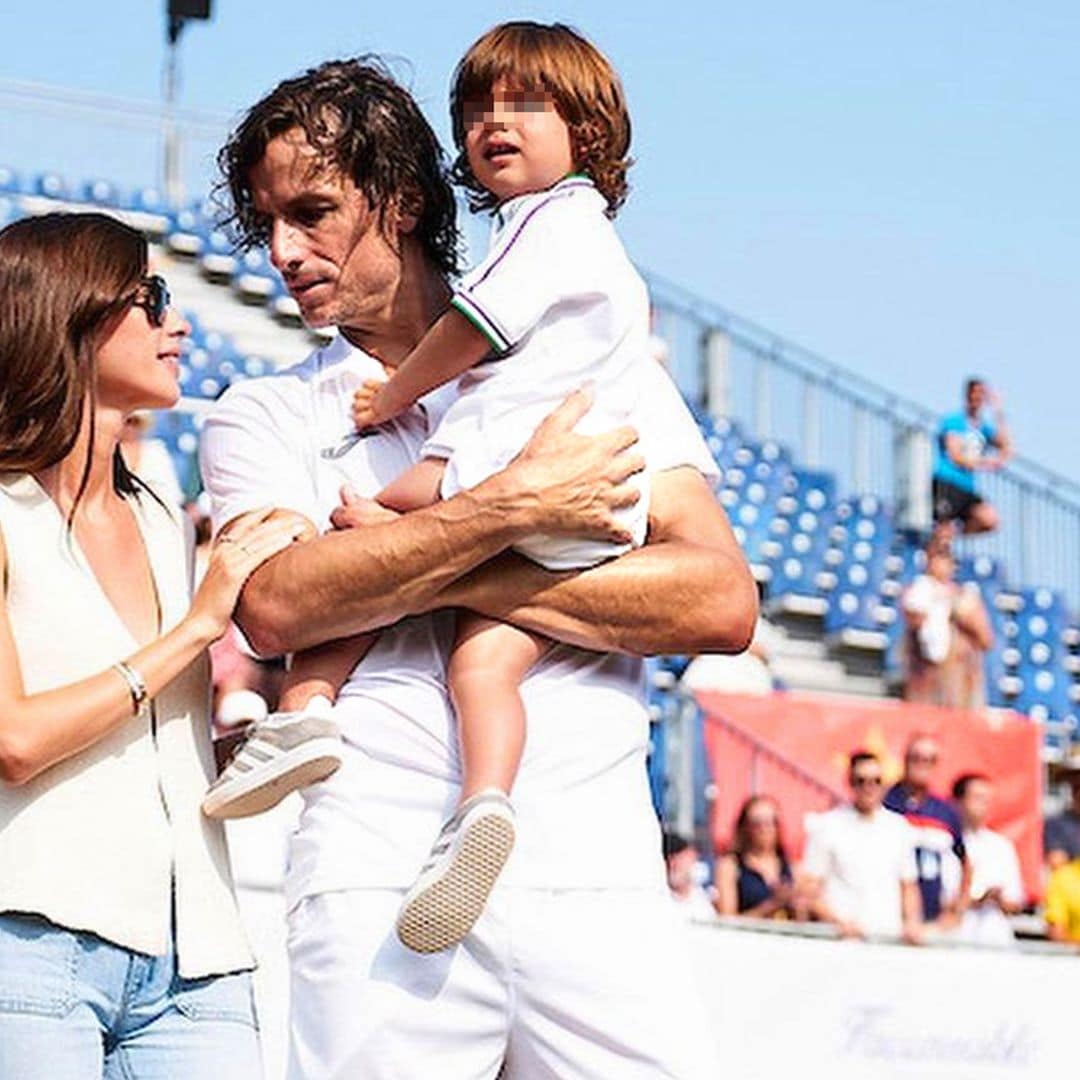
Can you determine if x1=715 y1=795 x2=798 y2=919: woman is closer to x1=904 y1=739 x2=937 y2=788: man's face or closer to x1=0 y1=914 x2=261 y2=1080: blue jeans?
x1=904 y1=739 x2=937 y2=788: man's face

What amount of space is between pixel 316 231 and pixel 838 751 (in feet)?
29.2

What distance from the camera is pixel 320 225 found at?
3.53m

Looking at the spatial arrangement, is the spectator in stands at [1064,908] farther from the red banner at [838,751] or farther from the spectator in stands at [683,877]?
the spectator in stands at [683,877]

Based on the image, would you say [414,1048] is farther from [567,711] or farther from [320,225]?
[320,225]

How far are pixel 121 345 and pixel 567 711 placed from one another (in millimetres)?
736

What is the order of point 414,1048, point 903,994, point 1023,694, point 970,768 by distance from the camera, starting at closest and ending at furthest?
point 414,1048
point 903,994
point 970,768
point 1023,694

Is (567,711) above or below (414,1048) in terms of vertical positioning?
above

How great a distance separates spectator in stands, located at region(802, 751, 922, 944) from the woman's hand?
19.1 feet

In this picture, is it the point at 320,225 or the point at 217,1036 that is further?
the point at 320,225

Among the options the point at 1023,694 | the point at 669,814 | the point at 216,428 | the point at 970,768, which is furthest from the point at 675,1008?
the point at 1023,694

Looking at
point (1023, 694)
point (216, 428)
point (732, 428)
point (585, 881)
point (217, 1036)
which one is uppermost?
point (216, 428)

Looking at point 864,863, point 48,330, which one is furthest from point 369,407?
point 864,863

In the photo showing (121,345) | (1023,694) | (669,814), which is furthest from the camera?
(1023,694)

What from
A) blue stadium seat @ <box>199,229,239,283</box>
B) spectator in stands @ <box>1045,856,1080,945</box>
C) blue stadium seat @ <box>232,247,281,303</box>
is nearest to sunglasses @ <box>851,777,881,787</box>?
spectator in stands @ <box>1045,856,1080,945</box>
